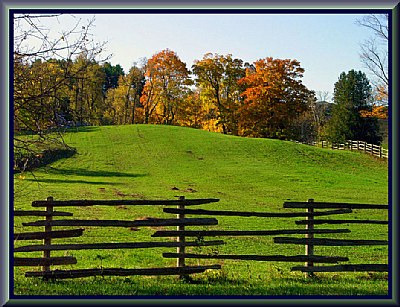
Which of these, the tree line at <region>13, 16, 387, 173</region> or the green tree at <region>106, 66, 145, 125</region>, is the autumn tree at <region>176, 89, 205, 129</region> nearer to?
the tree line at <region>13, 16, 387, 173</region>

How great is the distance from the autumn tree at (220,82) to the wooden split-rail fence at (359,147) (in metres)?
11.4

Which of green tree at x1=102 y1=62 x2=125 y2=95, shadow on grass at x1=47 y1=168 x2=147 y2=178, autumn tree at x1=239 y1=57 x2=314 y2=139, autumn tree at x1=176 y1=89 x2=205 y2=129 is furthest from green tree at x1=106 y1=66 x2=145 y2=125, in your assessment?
green tree at x1=102 y1=62 x2=125 y2=95

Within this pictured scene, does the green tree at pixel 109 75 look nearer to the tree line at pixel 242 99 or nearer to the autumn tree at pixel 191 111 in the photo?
the tree line at pixel 242 99

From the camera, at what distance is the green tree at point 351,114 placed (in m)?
47.9

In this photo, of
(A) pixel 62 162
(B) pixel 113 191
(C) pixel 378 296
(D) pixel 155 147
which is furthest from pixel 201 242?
(D) pixel 155 147

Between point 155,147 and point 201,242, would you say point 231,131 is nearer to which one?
point 155,147

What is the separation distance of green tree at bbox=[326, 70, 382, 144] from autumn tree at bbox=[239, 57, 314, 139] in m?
3.89

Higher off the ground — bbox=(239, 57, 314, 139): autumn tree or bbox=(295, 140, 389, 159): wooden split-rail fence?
bbox=(239, 57, 314, 139): autumn tree

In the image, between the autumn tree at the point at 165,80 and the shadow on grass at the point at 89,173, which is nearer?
the shadow on grass at the point at 89,173

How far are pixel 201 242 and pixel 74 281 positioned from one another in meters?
2.21

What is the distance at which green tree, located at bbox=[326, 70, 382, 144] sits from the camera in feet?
157

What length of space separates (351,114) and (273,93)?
32.6 feet

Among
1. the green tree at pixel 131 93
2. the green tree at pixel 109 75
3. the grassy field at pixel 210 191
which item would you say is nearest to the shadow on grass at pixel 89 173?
the grassy field at pixel 210 191

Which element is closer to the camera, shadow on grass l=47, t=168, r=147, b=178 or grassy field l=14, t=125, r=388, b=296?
grassy field l=14, t=125, r=388, b=296
